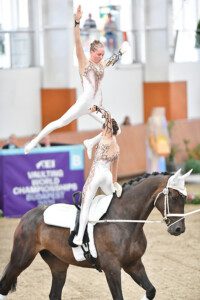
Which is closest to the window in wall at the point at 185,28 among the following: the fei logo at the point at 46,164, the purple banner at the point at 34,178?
the purple banner at the point at 34,178

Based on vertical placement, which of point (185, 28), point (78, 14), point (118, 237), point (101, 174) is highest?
point (185, 28)

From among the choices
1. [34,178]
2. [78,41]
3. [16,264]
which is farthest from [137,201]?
[34,178]

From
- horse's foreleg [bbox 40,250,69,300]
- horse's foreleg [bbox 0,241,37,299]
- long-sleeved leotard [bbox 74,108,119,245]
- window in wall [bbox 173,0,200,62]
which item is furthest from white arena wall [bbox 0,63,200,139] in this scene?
long-sleeved leotard [bbox 74,108,119,245]

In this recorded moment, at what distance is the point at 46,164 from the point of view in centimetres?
1752

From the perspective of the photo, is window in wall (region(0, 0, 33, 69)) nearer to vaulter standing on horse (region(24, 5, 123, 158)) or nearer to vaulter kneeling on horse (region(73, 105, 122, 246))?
vaulter kneeling on horse (region(73, 105, 122, 246))

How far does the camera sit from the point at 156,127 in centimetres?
2048

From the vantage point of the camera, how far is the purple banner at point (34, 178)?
17250 millimetres

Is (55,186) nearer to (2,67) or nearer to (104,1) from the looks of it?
(2,67)

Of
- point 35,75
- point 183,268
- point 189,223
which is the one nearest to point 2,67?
point 35,75

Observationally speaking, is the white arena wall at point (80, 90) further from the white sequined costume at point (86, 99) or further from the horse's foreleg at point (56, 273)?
→ the white sequined costume at point (86, 99)

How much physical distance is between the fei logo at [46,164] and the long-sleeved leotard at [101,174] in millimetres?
8208

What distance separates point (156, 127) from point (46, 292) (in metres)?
9.47

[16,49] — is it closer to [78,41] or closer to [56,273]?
[56,273]

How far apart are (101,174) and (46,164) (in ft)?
27.9
